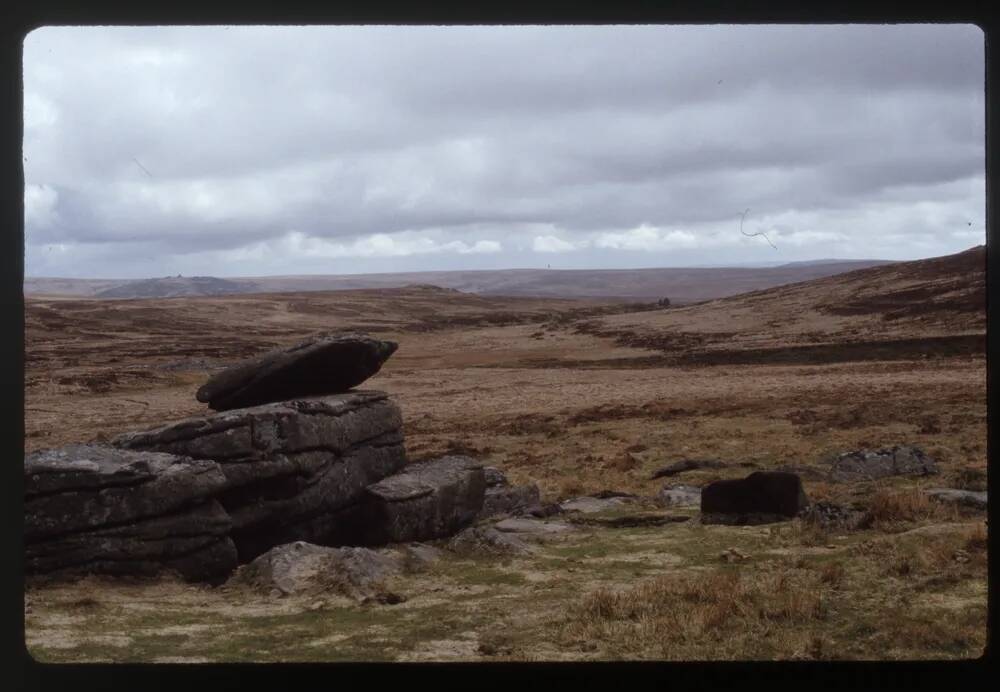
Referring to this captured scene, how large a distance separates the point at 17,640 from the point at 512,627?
19.9 feet

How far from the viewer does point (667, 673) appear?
617cm

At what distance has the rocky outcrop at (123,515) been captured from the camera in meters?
12.7

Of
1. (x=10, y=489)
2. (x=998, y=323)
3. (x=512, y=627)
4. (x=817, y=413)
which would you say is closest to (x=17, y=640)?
(x=10, y=489)

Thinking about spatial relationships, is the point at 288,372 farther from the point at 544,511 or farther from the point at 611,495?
the point at 611,495

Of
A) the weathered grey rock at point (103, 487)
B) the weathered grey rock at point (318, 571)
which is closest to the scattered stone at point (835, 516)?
the weathered grey rock at point (318, 571)

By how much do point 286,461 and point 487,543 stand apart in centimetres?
394

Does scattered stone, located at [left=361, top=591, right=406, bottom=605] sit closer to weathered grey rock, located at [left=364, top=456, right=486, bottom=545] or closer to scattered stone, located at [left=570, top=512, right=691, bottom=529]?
weathered grey rock, located at [left=364, top=456, right=486, bottom=545]

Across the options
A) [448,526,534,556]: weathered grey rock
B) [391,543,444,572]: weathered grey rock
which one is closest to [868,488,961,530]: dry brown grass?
[448,526,534,556]: weathered grey rock

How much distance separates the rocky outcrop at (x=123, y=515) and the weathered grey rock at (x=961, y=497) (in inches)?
522

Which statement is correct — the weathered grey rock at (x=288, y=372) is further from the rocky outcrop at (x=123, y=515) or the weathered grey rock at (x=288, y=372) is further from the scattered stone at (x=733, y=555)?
the scattered stone at (x=733, y=555)

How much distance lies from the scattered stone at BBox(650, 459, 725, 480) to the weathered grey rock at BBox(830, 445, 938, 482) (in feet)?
10.4

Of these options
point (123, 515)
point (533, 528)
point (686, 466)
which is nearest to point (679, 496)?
point (686, 466)

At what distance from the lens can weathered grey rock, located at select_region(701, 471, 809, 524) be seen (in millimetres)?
16625

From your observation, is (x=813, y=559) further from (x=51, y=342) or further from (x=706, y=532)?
(x=51, y=342)
